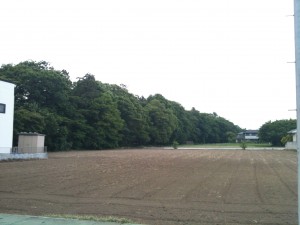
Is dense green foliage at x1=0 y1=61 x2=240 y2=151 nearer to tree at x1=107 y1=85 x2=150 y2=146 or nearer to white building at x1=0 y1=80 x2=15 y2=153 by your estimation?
tree at x1=107 y1=85 x2=150 y2=146

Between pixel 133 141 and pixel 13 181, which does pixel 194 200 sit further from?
pixel 133 141

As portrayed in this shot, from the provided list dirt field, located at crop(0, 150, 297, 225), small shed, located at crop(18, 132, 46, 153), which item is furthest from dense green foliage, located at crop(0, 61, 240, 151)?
dirt field, located at crop(0, 150, 297, 225)

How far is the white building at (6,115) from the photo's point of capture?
34.6 m

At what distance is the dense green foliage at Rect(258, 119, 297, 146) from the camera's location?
94312 millimetres

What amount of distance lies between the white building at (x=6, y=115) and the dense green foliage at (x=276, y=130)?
73.8 metres

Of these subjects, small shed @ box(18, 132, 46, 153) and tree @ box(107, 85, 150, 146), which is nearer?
small shed @ box(18, 132, 46, 153)

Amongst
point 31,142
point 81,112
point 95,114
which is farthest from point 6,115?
point 95,114

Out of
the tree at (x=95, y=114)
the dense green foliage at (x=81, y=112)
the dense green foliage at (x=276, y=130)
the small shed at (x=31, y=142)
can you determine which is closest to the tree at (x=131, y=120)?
the dense green foliage at (x=81, y=112)

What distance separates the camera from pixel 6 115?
35.4 meters

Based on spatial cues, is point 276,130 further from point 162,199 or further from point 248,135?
point 162,199

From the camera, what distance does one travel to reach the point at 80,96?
2805 inches

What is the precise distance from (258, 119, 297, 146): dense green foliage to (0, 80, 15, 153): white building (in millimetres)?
73822

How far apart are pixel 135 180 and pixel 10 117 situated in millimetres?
22793

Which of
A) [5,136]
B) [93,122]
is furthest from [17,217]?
[93,122]
